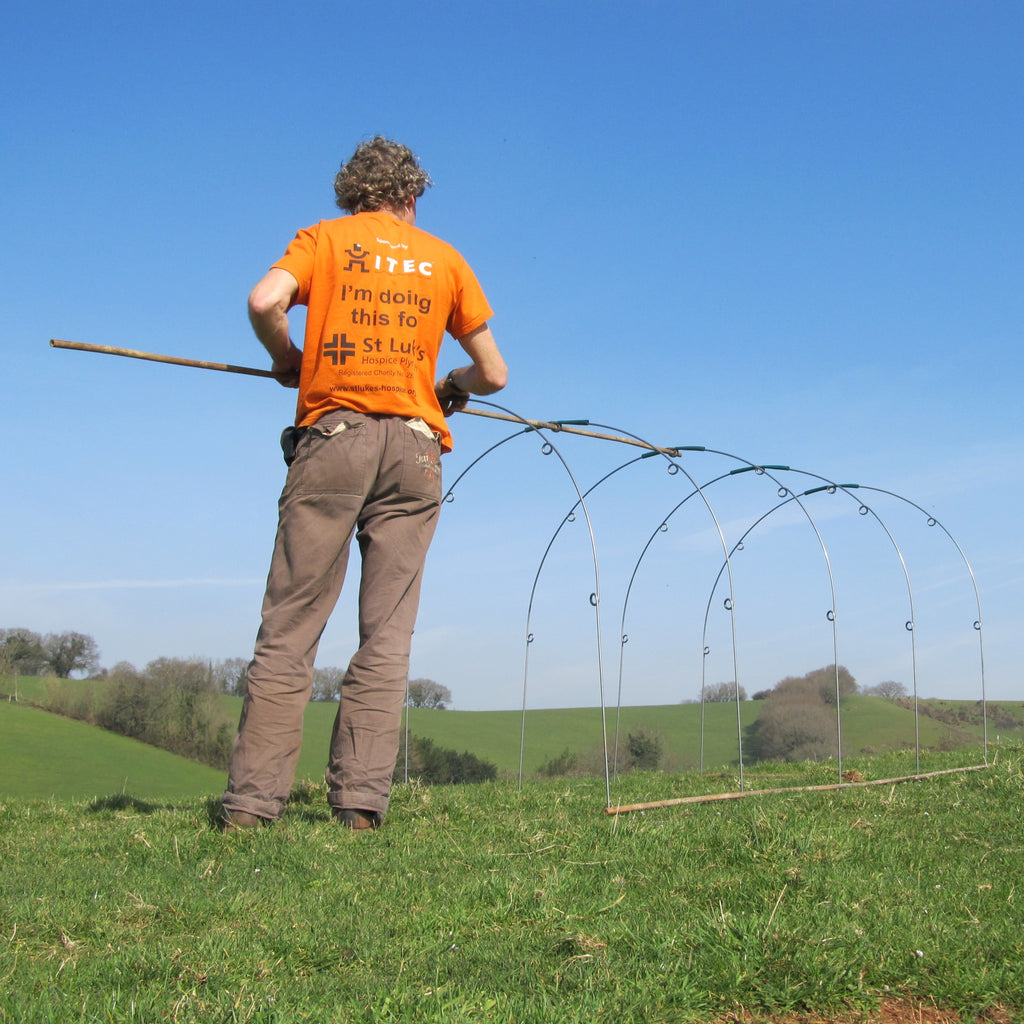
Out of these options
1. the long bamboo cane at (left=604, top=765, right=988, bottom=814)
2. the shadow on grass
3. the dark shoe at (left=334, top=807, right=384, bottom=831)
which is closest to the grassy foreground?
the dark shoe at (left=334, top=807, right=384, bottom=831)

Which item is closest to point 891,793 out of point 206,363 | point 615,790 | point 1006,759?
point 615,790

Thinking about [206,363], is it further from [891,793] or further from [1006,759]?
[1006,759]

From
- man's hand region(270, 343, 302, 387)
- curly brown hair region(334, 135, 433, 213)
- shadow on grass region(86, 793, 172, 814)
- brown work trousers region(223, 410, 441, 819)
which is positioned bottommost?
shadow on grass region(86, 793, 172, 814)

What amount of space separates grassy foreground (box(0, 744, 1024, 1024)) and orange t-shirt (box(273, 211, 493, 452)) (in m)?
1.95

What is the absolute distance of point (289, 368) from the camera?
14.9 feet

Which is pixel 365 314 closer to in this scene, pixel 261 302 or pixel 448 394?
pixel 261 302

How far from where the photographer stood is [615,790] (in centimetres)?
706

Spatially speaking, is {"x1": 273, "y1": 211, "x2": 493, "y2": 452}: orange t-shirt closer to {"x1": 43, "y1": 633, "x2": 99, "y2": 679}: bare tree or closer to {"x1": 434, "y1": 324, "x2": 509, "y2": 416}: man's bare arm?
{"x1": 434, "y1": 324, "x2": 509, "y2": 416}: man's bare arm

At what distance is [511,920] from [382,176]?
3525 millimetres

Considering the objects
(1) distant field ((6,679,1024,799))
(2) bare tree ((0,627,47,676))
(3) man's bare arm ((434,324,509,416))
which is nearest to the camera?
(3) man's bare arm ((434,324,509,416))

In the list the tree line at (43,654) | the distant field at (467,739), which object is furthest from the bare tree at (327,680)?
the tree line at (43,654)

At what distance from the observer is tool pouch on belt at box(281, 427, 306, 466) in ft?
14.3

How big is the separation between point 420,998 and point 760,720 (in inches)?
926

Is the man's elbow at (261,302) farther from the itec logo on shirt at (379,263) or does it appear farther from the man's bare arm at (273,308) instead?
→ the itec logo on shirt at (379,263)
